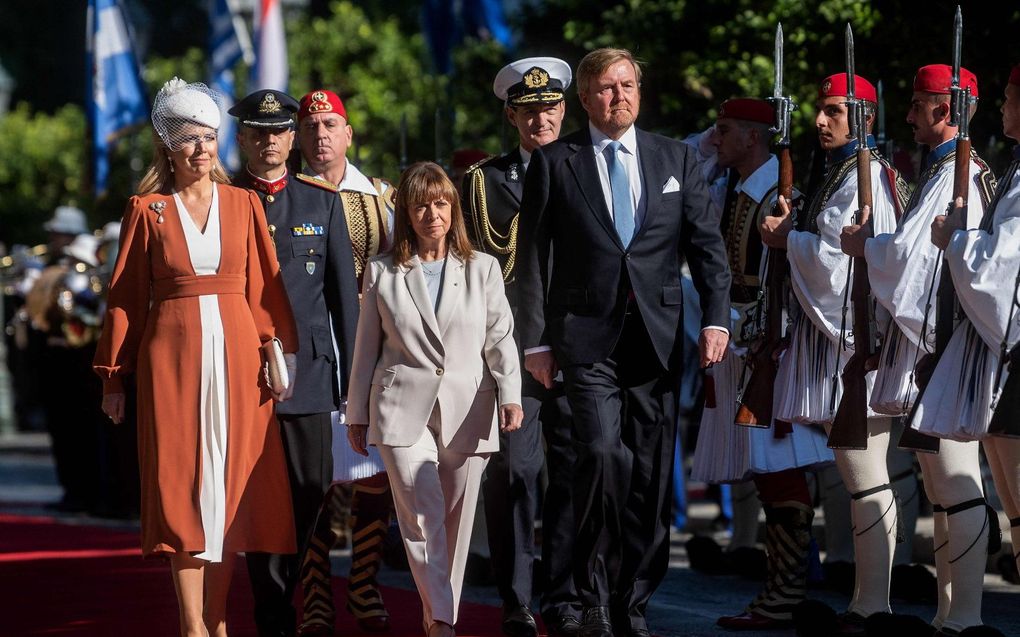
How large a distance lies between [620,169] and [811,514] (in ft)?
6.29

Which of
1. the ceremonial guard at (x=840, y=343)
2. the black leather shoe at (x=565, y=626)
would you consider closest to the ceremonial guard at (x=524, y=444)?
the black leather shoe at (x=565, y=626)

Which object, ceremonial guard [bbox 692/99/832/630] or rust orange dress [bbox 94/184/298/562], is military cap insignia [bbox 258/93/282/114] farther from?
ceremonial guard [bbox 692/99/832/630]

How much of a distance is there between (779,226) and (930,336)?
41.6 inches

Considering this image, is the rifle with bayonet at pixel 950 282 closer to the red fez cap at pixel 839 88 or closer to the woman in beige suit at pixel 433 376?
the red fez cap at pixel 839 88

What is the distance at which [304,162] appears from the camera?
29.0 feet

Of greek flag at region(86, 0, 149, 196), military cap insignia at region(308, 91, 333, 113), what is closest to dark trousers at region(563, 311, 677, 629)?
military cap insignia at region(308, 91, 333, 113)

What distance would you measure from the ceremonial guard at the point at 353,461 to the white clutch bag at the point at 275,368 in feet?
3.36

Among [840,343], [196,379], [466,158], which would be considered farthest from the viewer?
[466,158]

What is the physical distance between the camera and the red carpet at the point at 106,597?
8125mm

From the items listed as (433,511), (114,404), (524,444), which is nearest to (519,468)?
(524,444)

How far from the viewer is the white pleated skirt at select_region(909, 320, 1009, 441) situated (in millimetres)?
6344

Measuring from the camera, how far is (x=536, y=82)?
27.1ft

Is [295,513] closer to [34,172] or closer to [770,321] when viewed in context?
[770,321]

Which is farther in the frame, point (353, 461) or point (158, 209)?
point (353, 461)
